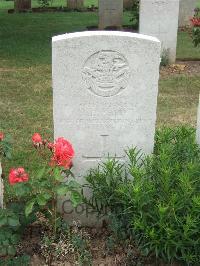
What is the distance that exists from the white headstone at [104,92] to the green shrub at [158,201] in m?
0.19

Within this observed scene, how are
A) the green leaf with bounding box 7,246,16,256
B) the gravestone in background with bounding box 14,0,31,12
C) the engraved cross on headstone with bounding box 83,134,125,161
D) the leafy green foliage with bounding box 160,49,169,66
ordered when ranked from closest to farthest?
the green leaf with bounding box 7,246,16,256 < the engraved cross on headstone with bounding box 83,134,125,161 < the leafy green foliage with bounding box 160,49,169,66 < the gravestone in background with bounding box 14,0,31,12

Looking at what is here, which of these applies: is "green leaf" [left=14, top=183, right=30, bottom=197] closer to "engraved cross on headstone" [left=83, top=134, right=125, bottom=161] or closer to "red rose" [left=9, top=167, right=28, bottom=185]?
"red rose" [left=9, top=167, right=28, bottom=185]

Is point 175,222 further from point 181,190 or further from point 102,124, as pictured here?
point 102,124

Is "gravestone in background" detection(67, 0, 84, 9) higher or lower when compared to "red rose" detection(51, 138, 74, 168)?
higher

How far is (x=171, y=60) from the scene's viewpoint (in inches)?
382

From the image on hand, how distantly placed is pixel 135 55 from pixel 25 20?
12.9 meters

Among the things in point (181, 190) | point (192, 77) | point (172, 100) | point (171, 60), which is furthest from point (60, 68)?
point (171, 60)

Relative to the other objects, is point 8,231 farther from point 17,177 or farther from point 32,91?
point 32,91

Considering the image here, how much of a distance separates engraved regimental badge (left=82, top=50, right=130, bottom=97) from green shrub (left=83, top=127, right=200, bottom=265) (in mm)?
493

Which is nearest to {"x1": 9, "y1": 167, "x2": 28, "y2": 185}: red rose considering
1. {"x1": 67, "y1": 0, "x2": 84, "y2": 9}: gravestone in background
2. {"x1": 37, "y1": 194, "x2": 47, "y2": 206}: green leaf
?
{"x1": 37, "y1": 194, "x2": 47, "y2": 206}: green leaf

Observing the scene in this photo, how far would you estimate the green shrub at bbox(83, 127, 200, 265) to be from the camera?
3205 mm

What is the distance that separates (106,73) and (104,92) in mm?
141

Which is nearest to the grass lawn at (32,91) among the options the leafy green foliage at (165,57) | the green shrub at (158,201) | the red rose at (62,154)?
the leafy green foliage at (165,57)

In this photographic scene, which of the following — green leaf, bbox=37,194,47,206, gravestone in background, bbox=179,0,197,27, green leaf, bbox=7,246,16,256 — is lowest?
green leaf, bbox=7,246,16,256
